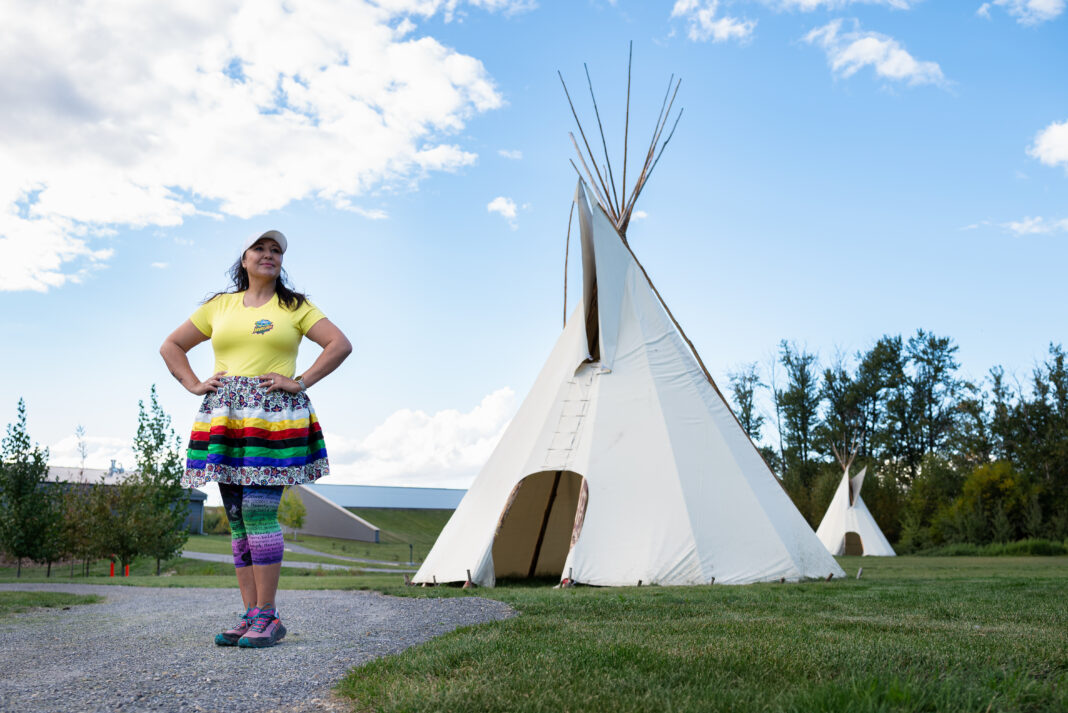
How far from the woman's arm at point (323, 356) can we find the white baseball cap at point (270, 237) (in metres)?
0.47

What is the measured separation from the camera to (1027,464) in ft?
93.7

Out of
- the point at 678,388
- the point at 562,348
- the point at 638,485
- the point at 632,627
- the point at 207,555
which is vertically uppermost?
the point at 562,348

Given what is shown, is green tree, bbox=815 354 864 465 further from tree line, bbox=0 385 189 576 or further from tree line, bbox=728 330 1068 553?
tree line, bbox=0 385 189 576

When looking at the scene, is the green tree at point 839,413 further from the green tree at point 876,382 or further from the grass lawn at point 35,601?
the grass lawn at point 35,601

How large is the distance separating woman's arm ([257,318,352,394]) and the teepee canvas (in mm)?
5224

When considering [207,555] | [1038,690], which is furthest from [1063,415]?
[1038,690]

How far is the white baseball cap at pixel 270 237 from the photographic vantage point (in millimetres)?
3843

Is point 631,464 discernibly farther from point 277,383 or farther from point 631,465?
point 277,383

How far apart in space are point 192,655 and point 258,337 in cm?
142

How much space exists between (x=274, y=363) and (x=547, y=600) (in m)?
2.90

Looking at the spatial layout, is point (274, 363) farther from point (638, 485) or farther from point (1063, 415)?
point (1063, 415)

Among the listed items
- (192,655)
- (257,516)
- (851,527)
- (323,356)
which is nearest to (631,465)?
(323,356)

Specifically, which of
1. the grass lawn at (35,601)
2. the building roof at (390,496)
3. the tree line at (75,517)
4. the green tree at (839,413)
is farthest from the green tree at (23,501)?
the green tree at (839,413)

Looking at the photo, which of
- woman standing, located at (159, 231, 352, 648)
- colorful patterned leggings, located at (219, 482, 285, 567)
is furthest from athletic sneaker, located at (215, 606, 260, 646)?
colorful patterned leggings, located at (219, 482, 285, 567)
